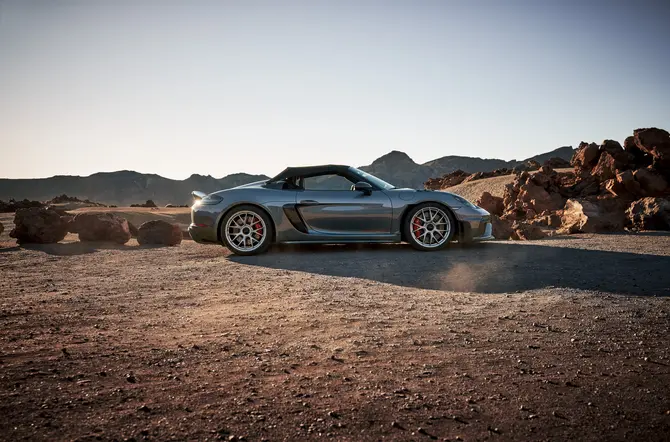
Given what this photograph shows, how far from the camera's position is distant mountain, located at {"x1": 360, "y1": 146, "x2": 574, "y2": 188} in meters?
116

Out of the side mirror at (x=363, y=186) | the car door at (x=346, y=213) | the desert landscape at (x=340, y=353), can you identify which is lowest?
the desert landscape at (x=340, y=353)

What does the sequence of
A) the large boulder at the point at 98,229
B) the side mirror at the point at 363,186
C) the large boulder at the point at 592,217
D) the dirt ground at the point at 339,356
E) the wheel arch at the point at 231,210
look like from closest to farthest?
the dirt ground at the point at 339,356
the side mirror at the point at 363,186
the wheel arch at the point at 231,210
the large boulder at the point at 98,229
the large boulder at the point at 592,217

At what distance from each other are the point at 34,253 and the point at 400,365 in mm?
7700

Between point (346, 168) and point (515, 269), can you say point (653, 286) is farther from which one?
point (346, 168)

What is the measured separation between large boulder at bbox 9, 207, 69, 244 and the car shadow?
15.1 feet

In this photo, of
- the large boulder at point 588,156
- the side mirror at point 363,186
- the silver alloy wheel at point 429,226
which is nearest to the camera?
the side mirror at point 363,186

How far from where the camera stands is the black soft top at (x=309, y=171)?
786 centimetres

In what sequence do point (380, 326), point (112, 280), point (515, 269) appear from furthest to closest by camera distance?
point (515, 269), point (112, 280), point (380, 326)

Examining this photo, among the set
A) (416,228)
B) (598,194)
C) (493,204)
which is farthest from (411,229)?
(493,204)

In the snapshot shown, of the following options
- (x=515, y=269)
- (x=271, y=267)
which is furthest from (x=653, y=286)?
(x=271, y=267)

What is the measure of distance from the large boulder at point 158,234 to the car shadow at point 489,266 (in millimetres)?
2948

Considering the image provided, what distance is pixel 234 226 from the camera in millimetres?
7547

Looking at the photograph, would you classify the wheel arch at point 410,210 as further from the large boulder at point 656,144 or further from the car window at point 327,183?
the large boulder at point 656,144

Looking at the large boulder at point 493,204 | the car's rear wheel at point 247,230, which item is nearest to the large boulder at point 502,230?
the car's rear wheel at point 247,230
